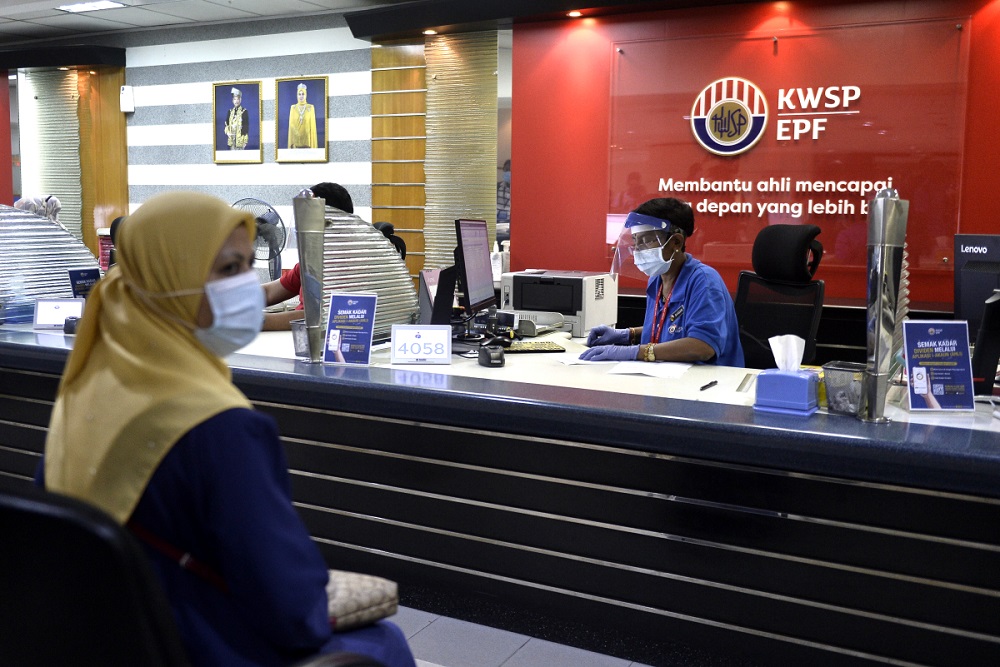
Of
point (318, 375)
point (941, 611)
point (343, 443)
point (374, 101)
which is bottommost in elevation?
point (941, 611)

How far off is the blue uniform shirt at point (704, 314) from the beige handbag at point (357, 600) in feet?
6.73

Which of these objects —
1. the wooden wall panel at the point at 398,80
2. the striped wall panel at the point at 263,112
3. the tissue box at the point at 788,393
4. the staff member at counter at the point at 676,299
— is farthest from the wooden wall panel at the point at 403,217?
the tissue box at the point at 788,393

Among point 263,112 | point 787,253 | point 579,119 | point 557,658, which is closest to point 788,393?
point 557,658

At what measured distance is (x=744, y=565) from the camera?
221 centimetres

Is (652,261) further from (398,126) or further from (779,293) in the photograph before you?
(398,126)

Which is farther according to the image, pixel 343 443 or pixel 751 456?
pixel 343 443

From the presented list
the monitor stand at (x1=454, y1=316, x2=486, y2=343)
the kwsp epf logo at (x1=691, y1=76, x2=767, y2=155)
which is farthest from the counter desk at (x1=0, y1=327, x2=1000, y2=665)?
the kwsp epf logo at (x1=691, y1=76, x2=767, y2=155)

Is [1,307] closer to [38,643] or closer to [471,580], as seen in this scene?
[471,580]

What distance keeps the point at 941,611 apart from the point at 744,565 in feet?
1.45

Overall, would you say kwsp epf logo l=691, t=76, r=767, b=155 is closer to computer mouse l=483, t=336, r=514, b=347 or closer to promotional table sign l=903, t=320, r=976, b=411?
computer mouse l=483, t=336, r=514, b=347

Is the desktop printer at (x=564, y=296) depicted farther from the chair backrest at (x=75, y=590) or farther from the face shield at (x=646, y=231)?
the chair backrest at (x=75, y=590)

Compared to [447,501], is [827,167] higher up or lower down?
higher up

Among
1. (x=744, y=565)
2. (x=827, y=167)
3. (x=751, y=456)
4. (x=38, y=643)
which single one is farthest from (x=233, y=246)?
(x=827, y=167)

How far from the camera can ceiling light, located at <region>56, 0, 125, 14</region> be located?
7434 millimetres
